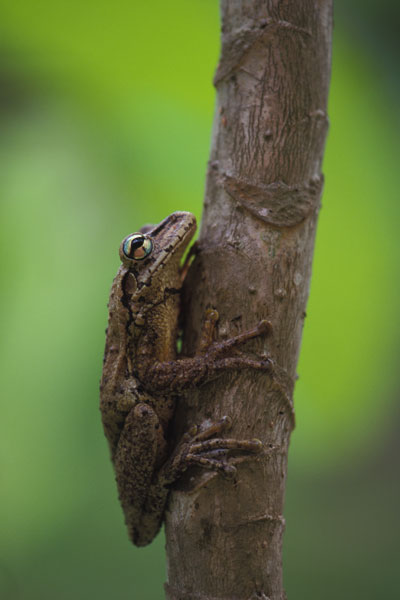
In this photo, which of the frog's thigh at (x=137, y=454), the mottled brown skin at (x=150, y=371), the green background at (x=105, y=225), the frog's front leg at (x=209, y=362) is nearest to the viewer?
the frog's front leg at (x=209, y=362)

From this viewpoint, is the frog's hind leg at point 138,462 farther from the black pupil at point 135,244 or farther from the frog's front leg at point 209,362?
the black pupil at point 135,244

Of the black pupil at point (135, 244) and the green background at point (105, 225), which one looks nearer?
the black pupil at point (135, 244)

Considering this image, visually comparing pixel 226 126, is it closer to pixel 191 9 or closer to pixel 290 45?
pixel 290 45

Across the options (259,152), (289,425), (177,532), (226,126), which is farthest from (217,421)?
(226,126)

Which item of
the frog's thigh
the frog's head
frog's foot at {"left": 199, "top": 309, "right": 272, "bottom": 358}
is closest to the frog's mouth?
the frog's head

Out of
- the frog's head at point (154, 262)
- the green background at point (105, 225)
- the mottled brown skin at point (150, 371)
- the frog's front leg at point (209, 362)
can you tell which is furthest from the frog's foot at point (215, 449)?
the green background at point (105, 225)

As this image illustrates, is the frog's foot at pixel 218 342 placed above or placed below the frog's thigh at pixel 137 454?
above

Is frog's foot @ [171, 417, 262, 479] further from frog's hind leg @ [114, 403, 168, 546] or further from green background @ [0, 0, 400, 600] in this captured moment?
green background @ [0, 0, 400, 600]
